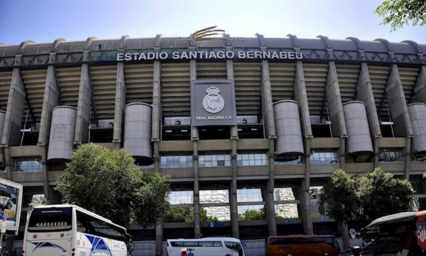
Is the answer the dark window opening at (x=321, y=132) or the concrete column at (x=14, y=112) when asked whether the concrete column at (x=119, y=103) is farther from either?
the dark window opening at (x=321, y=132)

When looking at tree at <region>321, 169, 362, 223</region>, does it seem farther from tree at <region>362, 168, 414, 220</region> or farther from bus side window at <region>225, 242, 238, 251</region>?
bus side window at <region>225, 242, 238, 251</region>

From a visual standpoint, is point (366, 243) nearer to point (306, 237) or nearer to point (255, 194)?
point (306, 237)

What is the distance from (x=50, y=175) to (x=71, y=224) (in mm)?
31026

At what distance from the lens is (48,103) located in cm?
4481

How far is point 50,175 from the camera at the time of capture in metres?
43.1

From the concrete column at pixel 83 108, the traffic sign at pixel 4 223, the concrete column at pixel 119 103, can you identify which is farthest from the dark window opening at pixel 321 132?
the traffic sign at pixel 4 223


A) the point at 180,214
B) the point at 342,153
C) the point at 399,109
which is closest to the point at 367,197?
the point at 342,153

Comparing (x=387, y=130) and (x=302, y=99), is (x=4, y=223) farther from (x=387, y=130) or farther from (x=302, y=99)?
(x=387, y=130)

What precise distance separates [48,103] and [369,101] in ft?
150

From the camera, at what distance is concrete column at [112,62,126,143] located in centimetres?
4313

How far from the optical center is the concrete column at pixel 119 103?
4313 cm

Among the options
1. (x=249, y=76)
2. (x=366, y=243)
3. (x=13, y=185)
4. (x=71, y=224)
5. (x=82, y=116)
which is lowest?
(x=366, y=243)

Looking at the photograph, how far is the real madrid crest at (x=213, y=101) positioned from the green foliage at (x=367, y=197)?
17867mm

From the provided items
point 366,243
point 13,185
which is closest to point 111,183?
point 13,185
